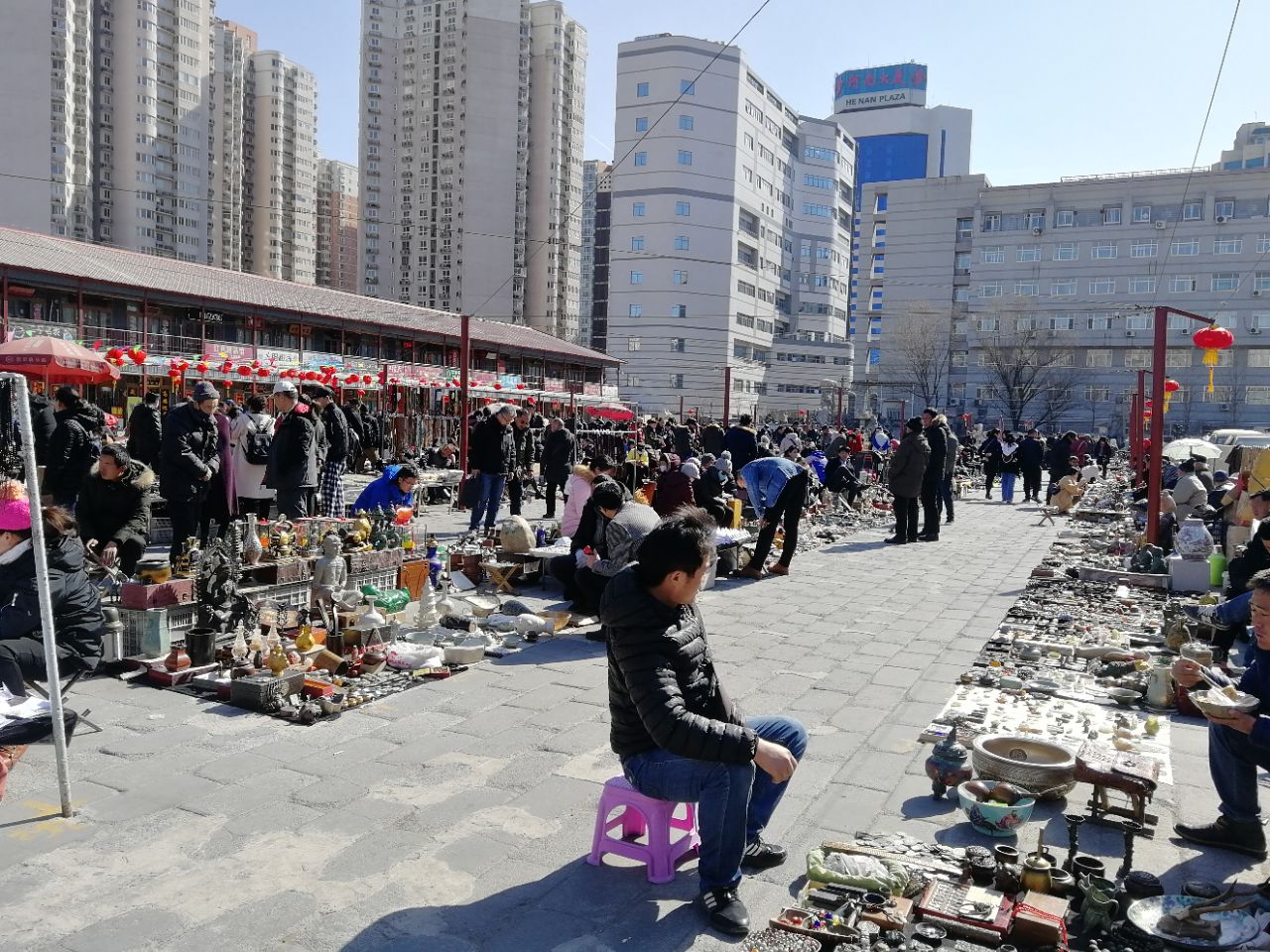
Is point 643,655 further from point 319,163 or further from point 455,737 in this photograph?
point 319,163

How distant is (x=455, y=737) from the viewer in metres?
4.80

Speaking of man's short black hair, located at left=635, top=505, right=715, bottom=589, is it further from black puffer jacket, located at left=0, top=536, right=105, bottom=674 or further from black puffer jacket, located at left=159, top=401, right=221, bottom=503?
black puffer jacket, located at left=159, top=401, right=221, bottom=503

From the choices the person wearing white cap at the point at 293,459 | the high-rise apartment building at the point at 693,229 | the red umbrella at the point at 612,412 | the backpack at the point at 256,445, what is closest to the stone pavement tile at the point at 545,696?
Answer: the person wearing white cap at the point at 293,459

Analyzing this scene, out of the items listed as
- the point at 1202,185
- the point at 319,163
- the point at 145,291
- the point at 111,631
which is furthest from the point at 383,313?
the point at 319,163

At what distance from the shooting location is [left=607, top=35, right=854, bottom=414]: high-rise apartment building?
65.6 m

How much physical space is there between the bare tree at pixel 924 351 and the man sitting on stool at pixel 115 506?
57.6 meters

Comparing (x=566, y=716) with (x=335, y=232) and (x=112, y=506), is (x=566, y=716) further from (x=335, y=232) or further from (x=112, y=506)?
(x=335, y=232)

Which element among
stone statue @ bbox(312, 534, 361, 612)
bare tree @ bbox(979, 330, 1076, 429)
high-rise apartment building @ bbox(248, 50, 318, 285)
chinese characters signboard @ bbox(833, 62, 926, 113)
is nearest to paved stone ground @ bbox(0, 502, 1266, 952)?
stone statue @ bbox(312, 534, 361, 612)

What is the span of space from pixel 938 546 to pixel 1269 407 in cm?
5257

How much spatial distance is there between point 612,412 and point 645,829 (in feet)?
77.0

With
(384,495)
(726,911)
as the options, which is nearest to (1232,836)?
(726,911)

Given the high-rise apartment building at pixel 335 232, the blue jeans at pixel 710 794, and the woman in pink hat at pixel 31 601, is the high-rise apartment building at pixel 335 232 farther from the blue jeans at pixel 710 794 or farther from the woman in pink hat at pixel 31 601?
the blue jeans at pixel 710 794

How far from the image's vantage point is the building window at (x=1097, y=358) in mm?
57156

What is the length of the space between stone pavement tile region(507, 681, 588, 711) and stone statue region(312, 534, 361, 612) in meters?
1.73
